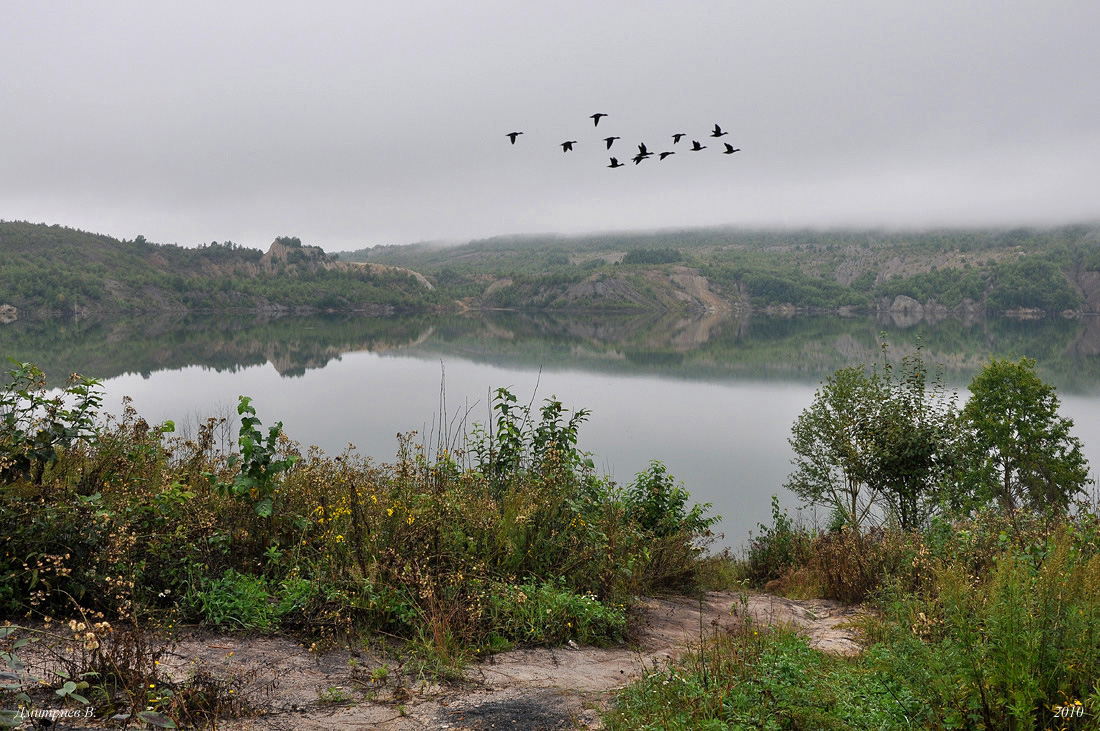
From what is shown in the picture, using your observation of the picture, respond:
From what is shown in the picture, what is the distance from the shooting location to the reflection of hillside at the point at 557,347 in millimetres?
55062

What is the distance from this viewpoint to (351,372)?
51375mm

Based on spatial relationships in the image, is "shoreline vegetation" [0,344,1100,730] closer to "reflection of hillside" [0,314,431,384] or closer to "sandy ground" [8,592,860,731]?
"sandy ground" [8,592,860,731]

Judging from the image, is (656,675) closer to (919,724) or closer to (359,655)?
(919,724)

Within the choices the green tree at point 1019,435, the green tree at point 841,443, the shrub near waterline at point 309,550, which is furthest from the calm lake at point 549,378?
the shrub near waterline at point 309,550

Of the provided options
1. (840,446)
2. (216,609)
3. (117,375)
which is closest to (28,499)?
(216,609)

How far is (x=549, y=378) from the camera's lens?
169 feet

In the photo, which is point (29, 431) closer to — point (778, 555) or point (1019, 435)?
point (778, 555)

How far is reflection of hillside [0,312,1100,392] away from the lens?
181 feet

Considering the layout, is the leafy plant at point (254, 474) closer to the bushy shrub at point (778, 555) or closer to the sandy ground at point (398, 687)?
the sandy ground at point (398, 687)

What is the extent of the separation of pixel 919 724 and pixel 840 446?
19.2 meters

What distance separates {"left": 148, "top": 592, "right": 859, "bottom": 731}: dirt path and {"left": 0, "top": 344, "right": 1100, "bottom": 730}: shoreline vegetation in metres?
0.17

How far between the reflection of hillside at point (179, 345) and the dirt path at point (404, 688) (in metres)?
37.8

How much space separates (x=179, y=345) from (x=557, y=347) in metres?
39.8

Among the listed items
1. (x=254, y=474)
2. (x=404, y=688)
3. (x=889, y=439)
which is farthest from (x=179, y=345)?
(x=404, y=688)
